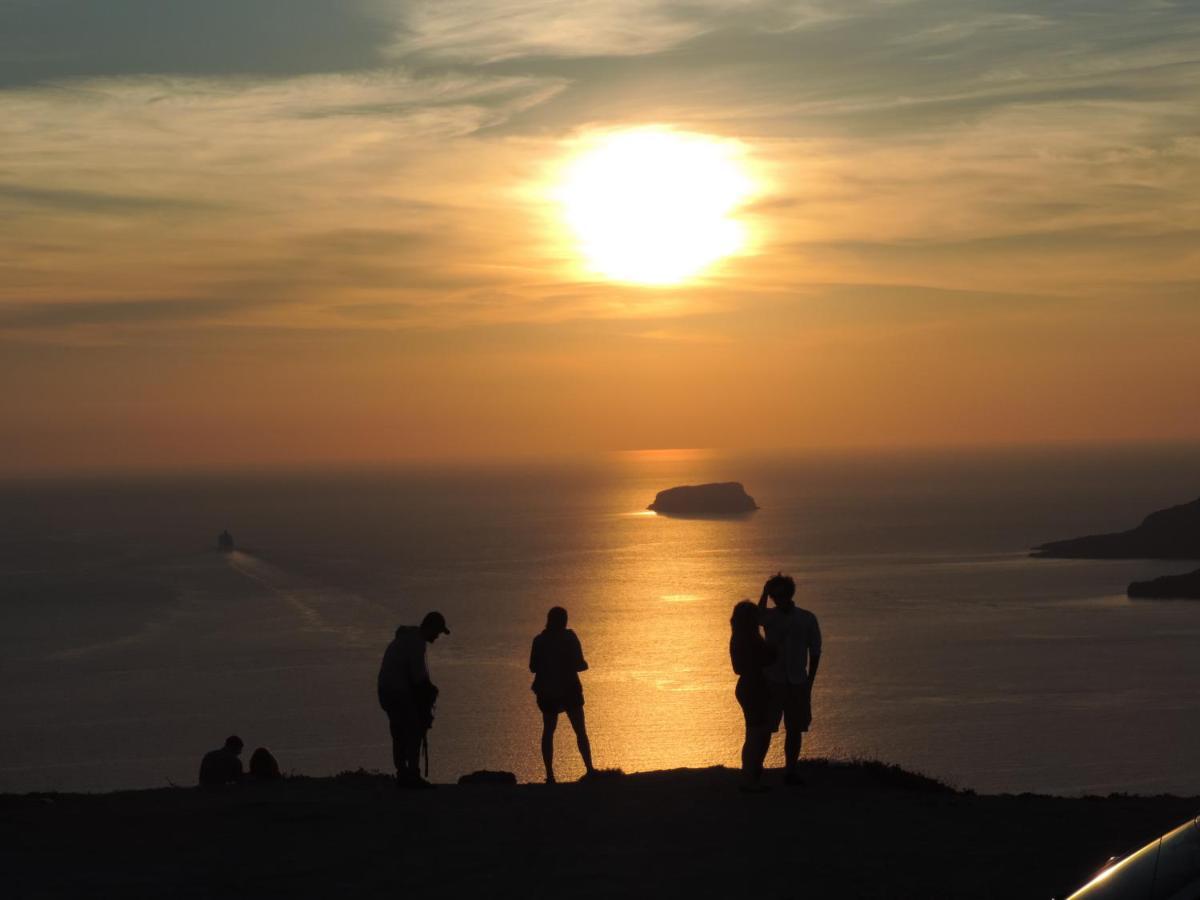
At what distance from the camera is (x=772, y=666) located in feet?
41.4

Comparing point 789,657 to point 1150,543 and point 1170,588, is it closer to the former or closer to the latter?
point 1170,588

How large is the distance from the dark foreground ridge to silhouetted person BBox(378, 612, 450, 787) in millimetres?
115874

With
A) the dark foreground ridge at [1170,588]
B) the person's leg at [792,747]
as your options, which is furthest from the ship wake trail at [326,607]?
the person's leg at [792,747]

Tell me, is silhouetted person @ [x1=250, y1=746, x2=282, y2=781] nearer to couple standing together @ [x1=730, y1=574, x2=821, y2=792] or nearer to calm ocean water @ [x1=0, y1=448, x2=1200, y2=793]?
couple standing together @ [x1=730, y1=574, x2=821, y2=792]

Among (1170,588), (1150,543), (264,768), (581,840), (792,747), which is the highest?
(1150,543)

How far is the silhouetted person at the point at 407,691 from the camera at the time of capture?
13.5 meters

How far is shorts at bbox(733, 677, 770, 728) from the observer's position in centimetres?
1248

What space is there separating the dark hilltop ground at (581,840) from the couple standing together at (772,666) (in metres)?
0.54

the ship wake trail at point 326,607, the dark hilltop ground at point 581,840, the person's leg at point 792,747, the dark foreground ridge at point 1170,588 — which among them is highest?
the ship wake trail at point 326,607

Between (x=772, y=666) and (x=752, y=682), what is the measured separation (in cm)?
30

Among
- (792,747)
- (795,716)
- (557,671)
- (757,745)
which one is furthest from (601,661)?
(757,745)

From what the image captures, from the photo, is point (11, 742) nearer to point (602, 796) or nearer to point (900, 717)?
point (900, 717)

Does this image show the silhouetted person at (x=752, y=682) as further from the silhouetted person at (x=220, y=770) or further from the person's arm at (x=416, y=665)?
the silhouetted person at (x=220, y=770)

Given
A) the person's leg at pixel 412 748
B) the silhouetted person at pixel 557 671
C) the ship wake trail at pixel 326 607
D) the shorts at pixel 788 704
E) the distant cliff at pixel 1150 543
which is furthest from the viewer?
the distant cliff at pixel 1150 543
